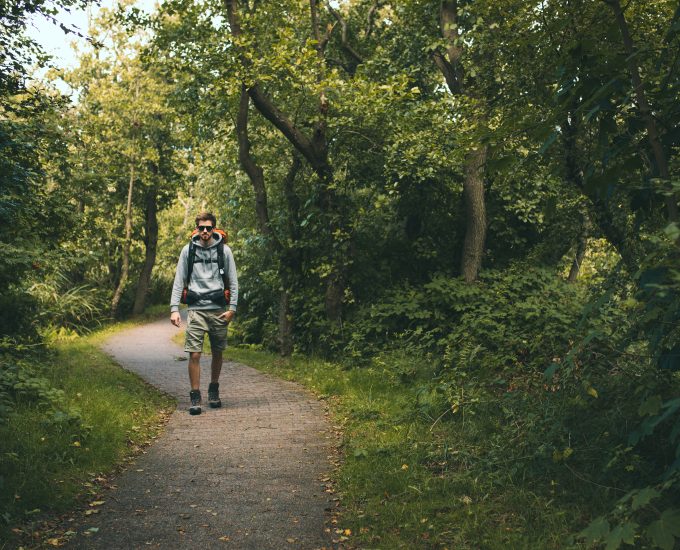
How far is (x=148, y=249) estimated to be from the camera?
92.6 feet

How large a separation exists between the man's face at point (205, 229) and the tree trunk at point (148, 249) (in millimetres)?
21006

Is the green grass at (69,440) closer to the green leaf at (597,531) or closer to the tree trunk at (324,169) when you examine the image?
the green leaf at (597,531)

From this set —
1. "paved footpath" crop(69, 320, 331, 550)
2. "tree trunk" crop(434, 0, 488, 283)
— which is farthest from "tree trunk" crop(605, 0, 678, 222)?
"tree trunk" crop(434, 0, 488, 283)

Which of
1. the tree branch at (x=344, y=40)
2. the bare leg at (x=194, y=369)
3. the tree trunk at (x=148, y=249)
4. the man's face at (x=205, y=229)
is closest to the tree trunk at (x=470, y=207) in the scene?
the tree branch at (x=344, y=40)

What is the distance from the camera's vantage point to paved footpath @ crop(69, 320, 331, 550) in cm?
407

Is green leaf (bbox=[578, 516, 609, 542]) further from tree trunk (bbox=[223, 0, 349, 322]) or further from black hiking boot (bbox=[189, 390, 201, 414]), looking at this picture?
tree trunk (bbox=[223, 0, 349, 322])

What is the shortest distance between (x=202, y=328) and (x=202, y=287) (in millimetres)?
480

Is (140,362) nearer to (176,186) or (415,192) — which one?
(415,192)

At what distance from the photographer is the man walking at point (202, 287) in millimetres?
7574

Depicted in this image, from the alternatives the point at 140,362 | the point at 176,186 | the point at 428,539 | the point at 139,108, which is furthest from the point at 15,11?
the point at 176,186

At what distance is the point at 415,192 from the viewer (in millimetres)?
13008

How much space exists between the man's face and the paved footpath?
81.3 inches

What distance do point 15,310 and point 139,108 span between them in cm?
1633

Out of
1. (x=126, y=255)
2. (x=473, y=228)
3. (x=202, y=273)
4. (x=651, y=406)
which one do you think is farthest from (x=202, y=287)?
(x=126, y=255)
